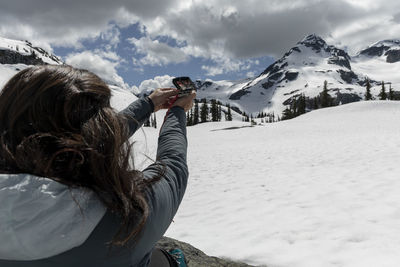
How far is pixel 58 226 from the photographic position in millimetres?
1053

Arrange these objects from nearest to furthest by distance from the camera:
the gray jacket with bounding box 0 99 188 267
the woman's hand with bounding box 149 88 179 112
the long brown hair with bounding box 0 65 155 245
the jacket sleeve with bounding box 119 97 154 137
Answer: the gray jacket with bounding box 0 99 188 267 → the long brown hair with bounding box 0 65 155 245 → the jacket sleeve with bounding box 119 97 154 137 → the woman's hand with bounding box 149 88 179 112

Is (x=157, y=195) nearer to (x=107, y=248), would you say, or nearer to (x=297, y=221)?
(x=107, y=248)

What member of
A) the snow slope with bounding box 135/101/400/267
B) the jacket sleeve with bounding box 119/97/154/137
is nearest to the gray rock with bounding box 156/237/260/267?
the snow slope with bounding box 135/101/400/267

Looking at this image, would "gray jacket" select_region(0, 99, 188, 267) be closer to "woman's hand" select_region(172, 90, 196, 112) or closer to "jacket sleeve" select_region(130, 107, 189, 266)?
"jacket sleeve" select_region(130, 107, 189, 266)

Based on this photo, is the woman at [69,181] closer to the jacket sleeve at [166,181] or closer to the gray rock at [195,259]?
the jacket sleeve at [166,181]

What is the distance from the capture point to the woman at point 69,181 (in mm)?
1040

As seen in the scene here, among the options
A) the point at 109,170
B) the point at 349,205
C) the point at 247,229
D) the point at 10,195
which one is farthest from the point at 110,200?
the point at 349,205

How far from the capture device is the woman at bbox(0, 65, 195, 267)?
1.04m

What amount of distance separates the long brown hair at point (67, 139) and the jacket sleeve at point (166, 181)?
0.27ft

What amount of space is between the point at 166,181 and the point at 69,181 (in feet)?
1.55

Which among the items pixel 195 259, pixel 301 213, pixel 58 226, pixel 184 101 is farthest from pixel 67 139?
pixel 301 213

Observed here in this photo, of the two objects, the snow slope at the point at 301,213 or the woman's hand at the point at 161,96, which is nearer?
the woman's hand at the point at 161,96

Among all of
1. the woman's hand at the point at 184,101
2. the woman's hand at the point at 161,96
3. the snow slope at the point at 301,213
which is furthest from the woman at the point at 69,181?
the woman's hand at the point at 161,96

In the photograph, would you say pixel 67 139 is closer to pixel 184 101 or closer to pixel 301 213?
pixel 184 101
